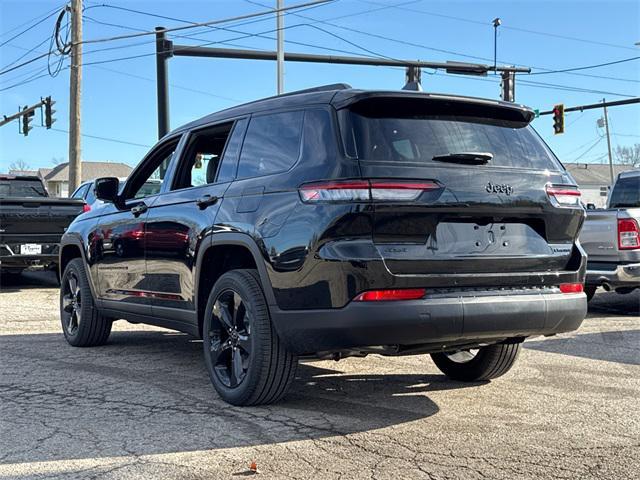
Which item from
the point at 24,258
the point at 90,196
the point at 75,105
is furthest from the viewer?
the point at 75,105

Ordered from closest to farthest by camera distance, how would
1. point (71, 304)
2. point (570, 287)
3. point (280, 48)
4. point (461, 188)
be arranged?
point (461, 188) < point (570, 287) < point (71, 304) < point (280, 48)

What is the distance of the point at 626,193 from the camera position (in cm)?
1162

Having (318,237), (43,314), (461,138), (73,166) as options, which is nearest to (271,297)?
(318,237)

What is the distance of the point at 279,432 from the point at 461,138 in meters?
2.02

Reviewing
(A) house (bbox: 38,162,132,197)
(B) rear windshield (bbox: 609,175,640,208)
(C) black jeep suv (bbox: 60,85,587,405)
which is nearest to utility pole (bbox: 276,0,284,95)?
(B) rear windshield (bbox: 609,175,640,208)

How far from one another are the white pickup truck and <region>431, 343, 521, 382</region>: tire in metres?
4.38

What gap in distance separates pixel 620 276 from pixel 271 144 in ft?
20.1

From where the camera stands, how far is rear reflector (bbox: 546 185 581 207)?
4.51m

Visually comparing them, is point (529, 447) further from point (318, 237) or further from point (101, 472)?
point (101, 472)

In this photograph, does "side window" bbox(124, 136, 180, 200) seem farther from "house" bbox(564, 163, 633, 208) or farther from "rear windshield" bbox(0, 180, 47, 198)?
"house" bbox(564, 163, 633, 208)

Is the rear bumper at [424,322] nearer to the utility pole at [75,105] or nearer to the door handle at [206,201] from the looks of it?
the door handle at [206,201]

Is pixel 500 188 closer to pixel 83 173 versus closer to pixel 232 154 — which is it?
pixel 232 154

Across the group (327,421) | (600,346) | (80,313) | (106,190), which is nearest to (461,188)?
(327,421)

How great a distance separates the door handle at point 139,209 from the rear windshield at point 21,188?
948 cm
